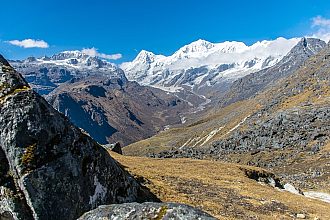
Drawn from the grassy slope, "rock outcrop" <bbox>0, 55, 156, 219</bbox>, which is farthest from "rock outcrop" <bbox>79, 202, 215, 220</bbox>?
the grassy slope

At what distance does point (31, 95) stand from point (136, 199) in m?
11.7

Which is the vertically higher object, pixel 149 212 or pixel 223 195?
pixel 149 212

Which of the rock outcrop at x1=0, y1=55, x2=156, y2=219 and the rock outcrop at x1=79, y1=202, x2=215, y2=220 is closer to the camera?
the rock outcrop at x1=79, y1=202, x2=215, y2=220

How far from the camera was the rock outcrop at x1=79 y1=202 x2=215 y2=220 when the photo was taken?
15008 millimetres

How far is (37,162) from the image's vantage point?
20344 millimetres

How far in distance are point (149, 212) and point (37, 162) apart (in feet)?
27.1

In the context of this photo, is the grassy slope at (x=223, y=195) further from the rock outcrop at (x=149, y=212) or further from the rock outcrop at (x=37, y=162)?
the rock outcrop at (x=149, y=212)

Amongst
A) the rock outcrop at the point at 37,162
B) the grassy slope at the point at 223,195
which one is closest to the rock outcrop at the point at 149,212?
the rock outcrop at the point at 37,162

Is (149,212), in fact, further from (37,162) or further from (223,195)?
(223,195)

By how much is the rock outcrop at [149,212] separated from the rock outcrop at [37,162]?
504 centimetres

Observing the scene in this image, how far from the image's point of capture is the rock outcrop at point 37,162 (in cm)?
1975

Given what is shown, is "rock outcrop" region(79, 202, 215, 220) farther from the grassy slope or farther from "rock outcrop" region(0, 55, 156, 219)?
the grassy slope

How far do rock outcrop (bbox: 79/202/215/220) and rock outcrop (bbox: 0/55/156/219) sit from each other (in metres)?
5.04

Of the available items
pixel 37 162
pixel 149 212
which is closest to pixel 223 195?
pixel 37 162
